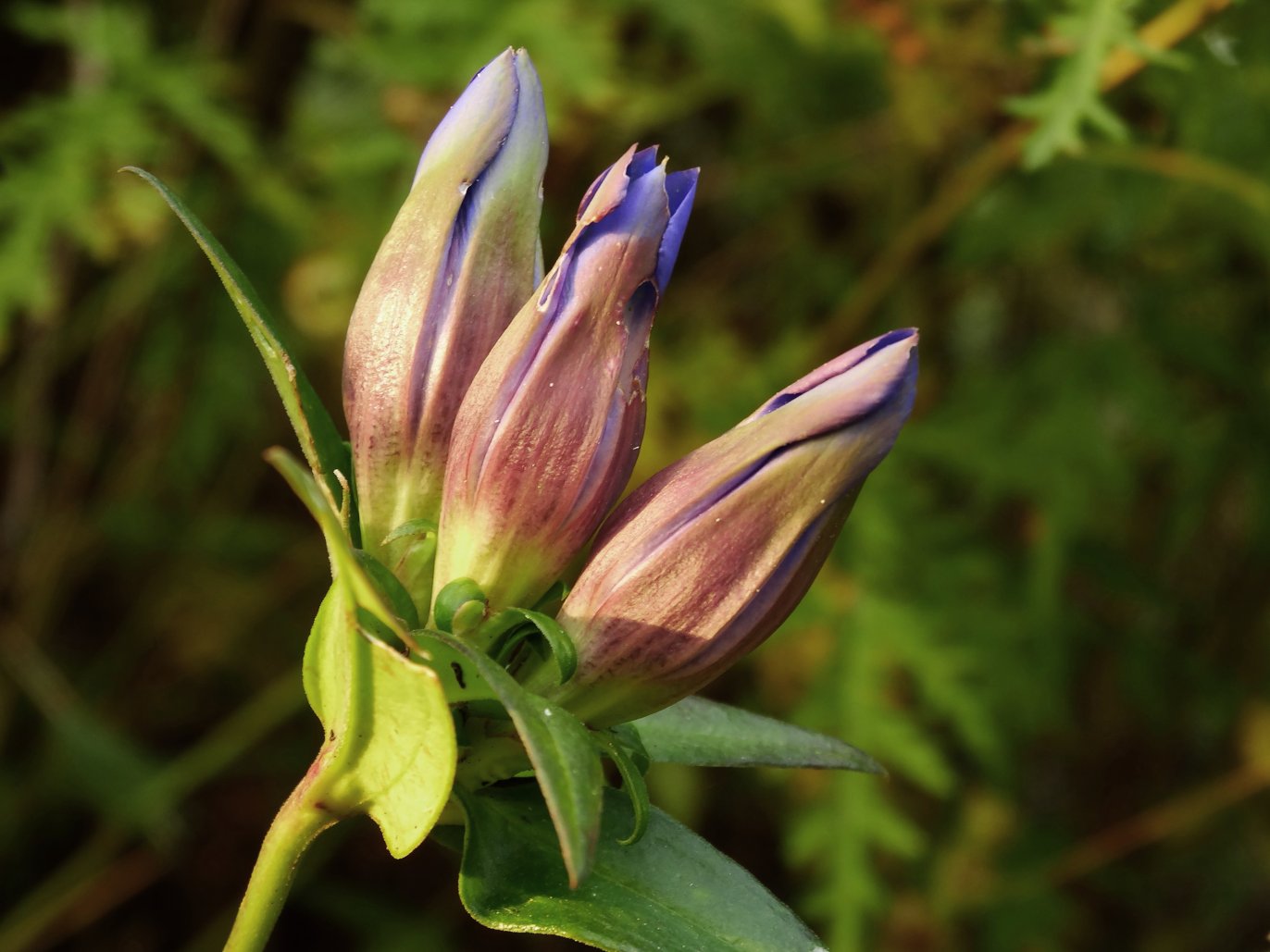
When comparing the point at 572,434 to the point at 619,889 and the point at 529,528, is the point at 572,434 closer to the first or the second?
the point at 529,528

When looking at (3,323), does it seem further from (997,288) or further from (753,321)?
(997,288)

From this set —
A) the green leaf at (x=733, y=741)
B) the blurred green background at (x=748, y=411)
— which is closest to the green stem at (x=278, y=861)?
the green leaf at (x=733, y=741)

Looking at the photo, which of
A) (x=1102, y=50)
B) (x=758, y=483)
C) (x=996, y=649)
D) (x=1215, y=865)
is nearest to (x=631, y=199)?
(x=758, y=483)

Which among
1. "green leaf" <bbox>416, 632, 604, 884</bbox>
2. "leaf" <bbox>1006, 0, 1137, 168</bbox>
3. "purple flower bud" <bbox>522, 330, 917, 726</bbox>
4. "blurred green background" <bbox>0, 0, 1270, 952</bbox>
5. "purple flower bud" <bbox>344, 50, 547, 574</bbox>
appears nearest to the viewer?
"green leaf" <bbox>416, 632, 604, 884</bbox>

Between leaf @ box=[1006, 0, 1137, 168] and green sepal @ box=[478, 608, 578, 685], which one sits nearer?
green sepal @ box=[478, 608, 578, 685]

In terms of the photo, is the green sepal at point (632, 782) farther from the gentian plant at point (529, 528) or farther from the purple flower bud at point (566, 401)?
the purple flower bud at point (566, 401)

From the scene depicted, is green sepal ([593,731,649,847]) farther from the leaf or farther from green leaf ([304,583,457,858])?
the leaf

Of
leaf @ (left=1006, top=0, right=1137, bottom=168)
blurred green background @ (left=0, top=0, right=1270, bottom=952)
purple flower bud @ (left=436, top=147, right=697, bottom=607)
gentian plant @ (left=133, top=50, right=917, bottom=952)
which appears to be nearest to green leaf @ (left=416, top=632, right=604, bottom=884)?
gentian plant @ (left=133, top=50, right=917, bottom=952)
